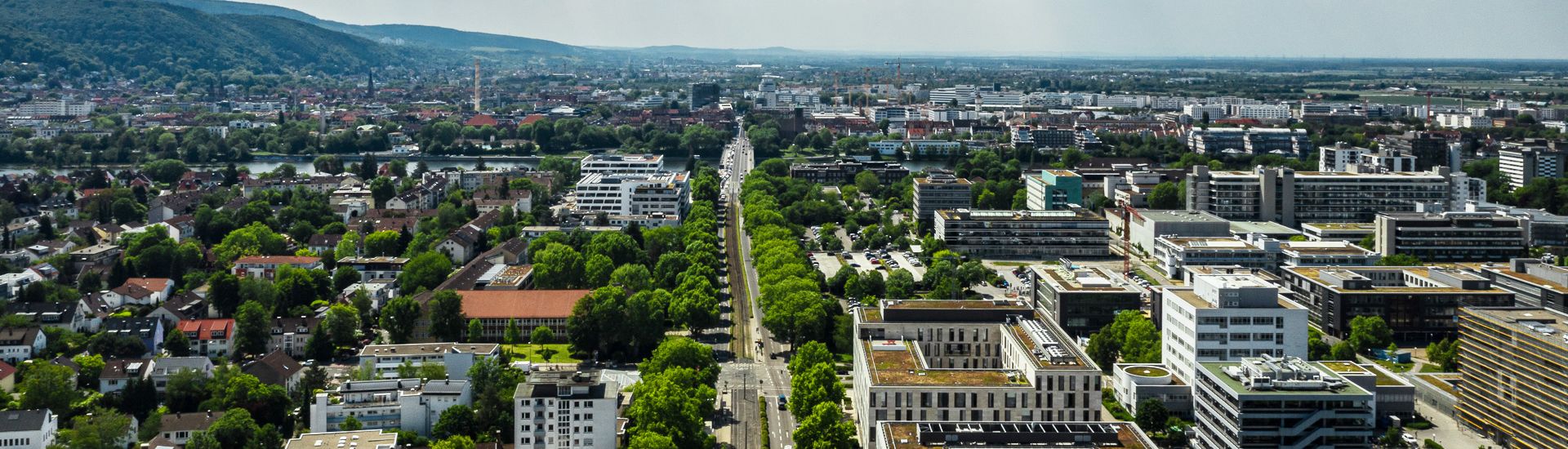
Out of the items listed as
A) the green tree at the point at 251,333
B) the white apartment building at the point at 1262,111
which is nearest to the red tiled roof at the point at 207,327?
the green tree at the point at 251,333

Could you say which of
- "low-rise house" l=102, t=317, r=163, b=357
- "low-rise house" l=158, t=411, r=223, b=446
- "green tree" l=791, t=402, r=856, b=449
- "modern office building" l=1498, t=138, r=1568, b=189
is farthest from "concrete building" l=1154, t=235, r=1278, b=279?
"modern office building" l=1498, t=138, r=1568, b=189

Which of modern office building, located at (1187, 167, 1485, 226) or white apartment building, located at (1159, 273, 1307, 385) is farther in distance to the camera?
modern office building, located at (1187, 167, 1485, 226)

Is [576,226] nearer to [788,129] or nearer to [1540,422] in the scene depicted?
[1540,422]

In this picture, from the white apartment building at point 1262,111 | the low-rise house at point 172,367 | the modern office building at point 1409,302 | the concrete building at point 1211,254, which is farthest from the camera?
the white apartment building at point 1262,111

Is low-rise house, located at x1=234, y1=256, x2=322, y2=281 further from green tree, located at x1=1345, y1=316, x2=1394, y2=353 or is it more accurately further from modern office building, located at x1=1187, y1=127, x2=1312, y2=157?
modern office building, located at x1=1187, y1=127, x2=1312, y2=157

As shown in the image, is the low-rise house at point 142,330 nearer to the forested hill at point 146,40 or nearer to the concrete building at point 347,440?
the concrete building at point 347,440
